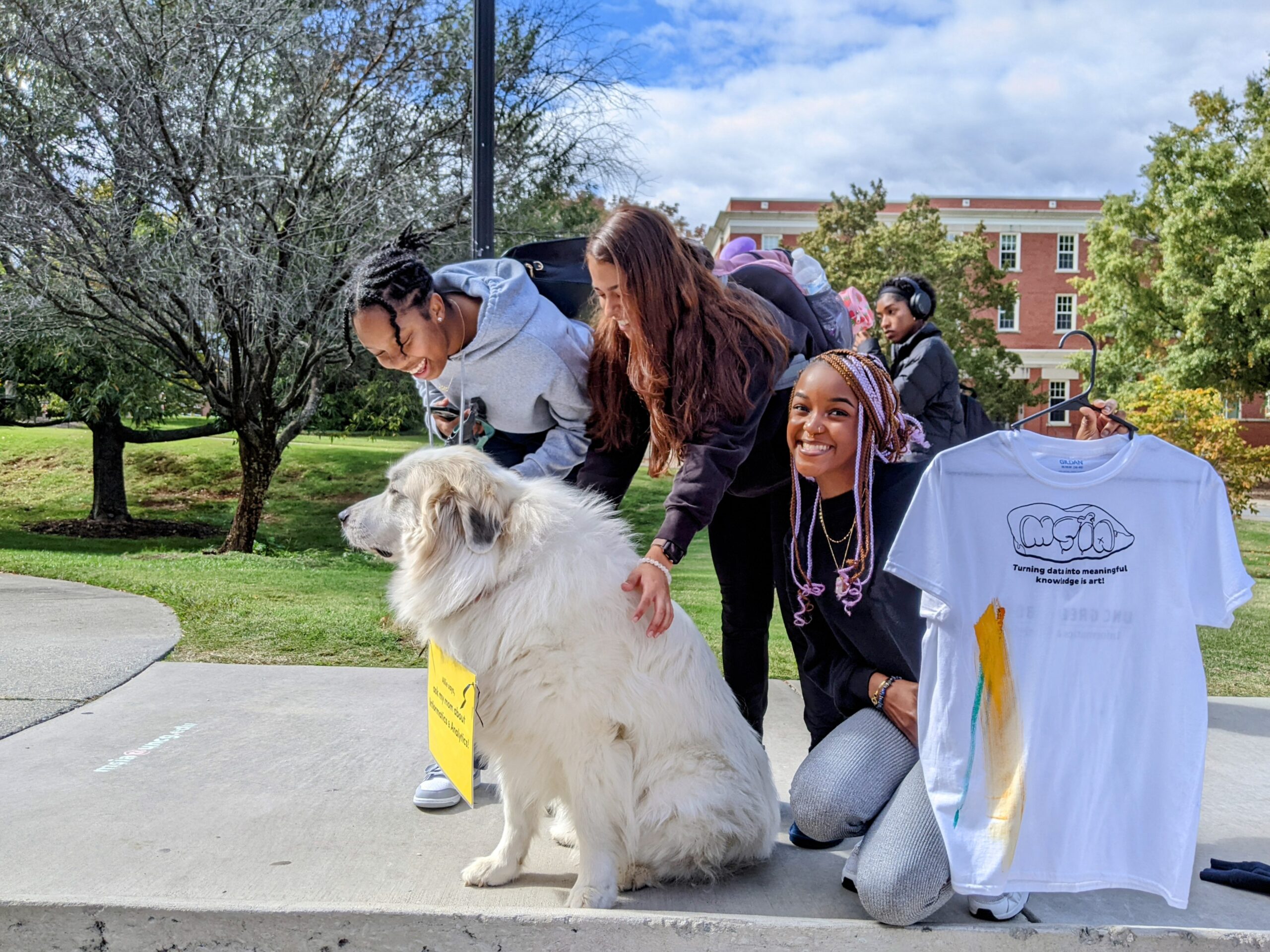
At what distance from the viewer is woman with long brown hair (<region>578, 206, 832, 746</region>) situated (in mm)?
3049

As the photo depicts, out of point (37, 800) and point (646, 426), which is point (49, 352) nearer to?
point (37, 800)

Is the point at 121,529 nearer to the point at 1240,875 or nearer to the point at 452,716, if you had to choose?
the point at 452,716

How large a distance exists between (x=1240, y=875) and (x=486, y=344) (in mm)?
3084

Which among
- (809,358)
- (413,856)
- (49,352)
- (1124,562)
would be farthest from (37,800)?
(49,352)

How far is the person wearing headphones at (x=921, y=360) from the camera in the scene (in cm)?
544

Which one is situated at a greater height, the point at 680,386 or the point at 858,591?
the point at 680,386

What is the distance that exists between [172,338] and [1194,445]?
14.8 metres

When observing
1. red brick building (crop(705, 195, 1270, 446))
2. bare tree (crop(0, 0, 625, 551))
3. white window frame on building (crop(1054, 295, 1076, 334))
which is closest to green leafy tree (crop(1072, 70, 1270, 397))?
red brick building (crop(705, 195, 1270, 446))

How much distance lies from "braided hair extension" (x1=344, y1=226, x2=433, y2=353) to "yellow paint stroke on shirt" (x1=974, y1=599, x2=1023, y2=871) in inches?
81.1

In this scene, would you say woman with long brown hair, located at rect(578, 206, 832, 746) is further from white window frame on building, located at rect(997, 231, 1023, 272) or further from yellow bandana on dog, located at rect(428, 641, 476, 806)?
white window frame on building, located at rect(997, 231, 1023, 272)

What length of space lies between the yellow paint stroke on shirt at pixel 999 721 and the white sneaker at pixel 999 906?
0.33m

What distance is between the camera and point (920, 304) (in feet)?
18.4

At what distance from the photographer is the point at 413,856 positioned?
3193mm

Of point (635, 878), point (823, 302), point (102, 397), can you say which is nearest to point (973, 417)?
point (823, 302)
